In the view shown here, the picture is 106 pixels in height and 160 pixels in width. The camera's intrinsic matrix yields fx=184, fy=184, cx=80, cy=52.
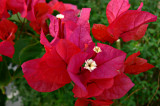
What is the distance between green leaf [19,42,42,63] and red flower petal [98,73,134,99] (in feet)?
0.95

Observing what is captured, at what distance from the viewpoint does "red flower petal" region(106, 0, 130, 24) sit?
395 mm

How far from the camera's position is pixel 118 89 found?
1.17 feet

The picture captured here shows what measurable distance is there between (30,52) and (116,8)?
0.30m

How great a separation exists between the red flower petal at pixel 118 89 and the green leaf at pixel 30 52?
0.29 m

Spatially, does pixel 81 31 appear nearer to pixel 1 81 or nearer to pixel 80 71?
pixel 80 71

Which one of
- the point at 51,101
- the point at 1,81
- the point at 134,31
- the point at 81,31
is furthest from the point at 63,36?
the point at 51,101

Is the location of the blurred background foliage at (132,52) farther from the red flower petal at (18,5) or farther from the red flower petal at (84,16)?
the red flower petal at (84,16)

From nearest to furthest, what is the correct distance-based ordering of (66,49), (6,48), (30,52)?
(66,49)
(6,48)
(30,52)

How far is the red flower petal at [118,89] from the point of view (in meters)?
0.35

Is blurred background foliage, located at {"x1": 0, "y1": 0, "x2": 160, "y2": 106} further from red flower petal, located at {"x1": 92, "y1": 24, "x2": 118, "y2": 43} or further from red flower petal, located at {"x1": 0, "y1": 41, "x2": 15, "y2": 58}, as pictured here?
red flower petal, located at {"x1": 92, "y1": 24, "x2": 118, "y2": 43}

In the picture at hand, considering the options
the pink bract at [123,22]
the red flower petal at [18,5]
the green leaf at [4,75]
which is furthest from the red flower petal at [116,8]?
the green leaf at [4,75]

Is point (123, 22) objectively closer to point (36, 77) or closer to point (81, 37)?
point (81, 37)

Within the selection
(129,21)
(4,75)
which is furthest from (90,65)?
(4,75)

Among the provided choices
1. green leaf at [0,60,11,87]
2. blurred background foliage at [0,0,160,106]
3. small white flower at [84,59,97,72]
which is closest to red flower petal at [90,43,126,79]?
small white flower at [84,59,97,72]
